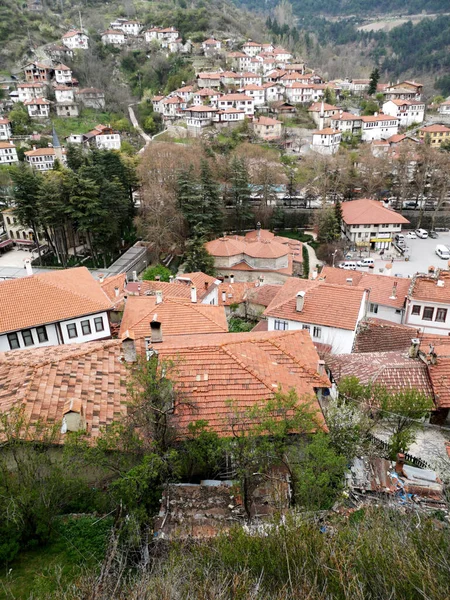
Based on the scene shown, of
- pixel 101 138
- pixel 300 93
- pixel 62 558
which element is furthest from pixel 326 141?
pixel 62 558

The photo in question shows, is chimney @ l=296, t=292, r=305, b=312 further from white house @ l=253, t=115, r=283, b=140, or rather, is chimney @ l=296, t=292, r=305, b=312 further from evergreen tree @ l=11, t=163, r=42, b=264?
white house @ l=253, t=115, r=283, b=140

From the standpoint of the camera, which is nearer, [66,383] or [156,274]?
[66,383]

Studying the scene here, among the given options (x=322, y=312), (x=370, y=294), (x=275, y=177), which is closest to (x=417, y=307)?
(x=370, y=294)

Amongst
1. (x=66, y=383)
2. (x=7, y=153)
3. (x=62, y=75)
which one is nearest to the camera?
(x=66, y=383)

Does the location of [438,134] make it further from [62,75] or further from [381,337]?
[62,75]

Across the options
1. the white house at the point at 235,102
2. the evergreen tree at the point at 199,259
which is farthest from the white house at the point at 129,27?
the evergreen tree at the point at 199,259

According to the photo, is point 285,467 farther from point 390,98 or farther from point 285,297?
point 390,98

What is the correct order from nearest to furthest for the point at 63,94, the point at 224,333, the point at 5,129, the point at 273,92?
the point at 224,333
the point at 5,129
the point at 63,94
the point at 273,92
